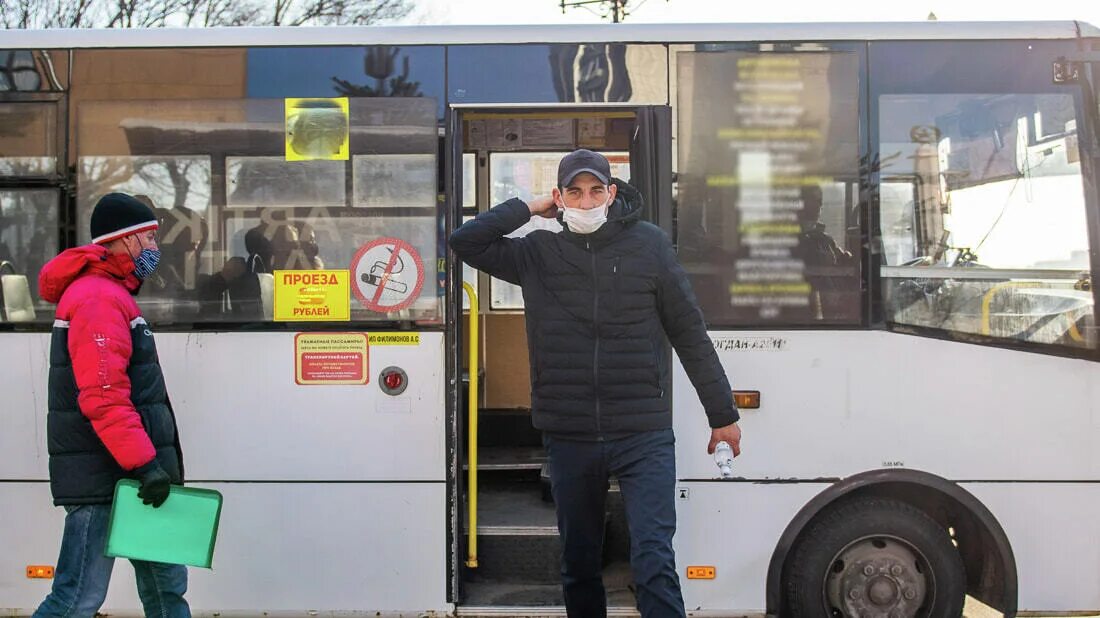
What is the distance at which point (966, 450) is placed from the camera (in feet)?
12.7

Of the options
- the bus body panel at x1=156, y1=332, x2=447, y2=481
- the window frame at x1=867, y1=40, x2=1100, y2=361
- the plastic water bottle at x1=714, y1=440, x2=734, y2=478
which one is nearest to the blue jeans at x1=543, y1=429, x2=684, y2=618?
the plastic water bottle at x1=714, y1=440, x2=734, y2=478

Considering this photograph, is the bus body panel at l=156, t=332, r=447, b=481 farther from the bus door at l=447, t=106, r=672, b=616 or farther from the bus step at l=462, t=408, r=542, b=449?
the bus step at l=462, t=408, r=542, b=449

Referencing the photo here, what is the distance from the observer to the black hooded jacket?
3.19 m

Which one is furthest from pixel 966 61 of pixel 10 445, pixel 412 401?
pixel 10 445

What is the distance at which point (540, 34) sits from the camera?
3.94 metres

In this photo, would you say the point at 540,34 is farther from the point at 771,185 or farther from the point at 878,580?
the point at 878,580

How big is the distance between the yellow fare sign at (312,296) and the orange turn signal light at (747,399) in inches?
67.5

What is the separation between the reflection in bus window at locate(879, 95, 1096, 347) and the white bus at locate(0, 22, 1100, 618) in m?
0.01

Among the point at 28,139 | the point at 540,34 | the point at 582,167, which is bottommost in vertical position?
the point at 582,167

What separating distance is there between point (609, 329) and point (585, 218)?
399mm

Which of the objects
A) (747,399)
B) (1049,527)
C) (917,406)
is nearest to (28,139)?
(747,399)

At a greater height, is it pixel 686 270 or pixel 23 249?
pixel 23 249

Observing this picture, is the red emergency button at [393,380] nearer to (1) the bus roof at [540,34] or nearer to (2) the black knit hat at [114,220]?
(2) the black knit hat at [114,220]

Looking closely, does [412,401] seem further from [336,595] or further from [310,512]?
[336,595]
